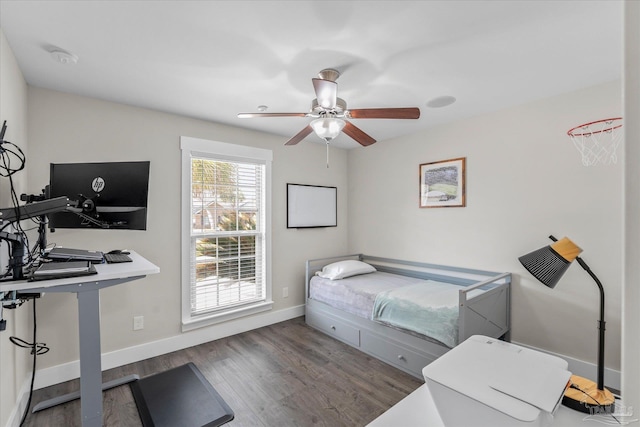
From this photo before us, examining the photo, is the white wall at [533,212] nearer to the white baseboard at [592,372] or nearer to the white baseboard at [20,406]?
the white baseboard at [592,372]

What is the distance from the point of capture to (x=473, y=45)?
1.88 meters

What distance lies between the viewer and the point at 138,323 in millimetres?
2795

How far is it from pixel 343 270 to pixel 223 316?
1455mm

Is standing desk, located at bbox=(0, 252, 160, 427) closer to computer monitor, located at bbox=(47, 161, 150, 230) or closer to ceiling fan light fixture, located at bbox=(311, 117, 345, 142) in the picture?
computer monitor, located at bbox=(47, 161, 150, 230)

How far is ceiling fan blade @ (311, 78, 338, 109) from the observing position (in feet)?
5.75

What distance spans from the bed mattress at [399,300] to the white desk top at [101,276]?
1.99m

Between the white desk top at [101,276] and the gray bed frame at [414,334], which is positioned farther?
the gray bed frame at [414,334]

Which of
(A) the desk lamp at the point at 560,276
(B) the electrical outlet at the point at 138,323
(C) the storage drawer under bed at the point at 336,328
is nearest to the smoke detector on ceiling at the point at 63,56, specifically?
(B) the electrical outlet at the point at 138,323

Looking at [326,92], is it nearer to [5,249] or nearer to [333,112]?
[333,112]

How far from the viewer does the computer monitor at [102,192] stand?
6.22 feet

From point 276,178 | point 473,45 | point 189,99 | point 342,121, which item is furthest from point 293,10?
point 276,178

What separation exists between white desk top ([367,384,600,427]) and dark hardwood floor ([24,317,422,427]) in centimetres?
139
